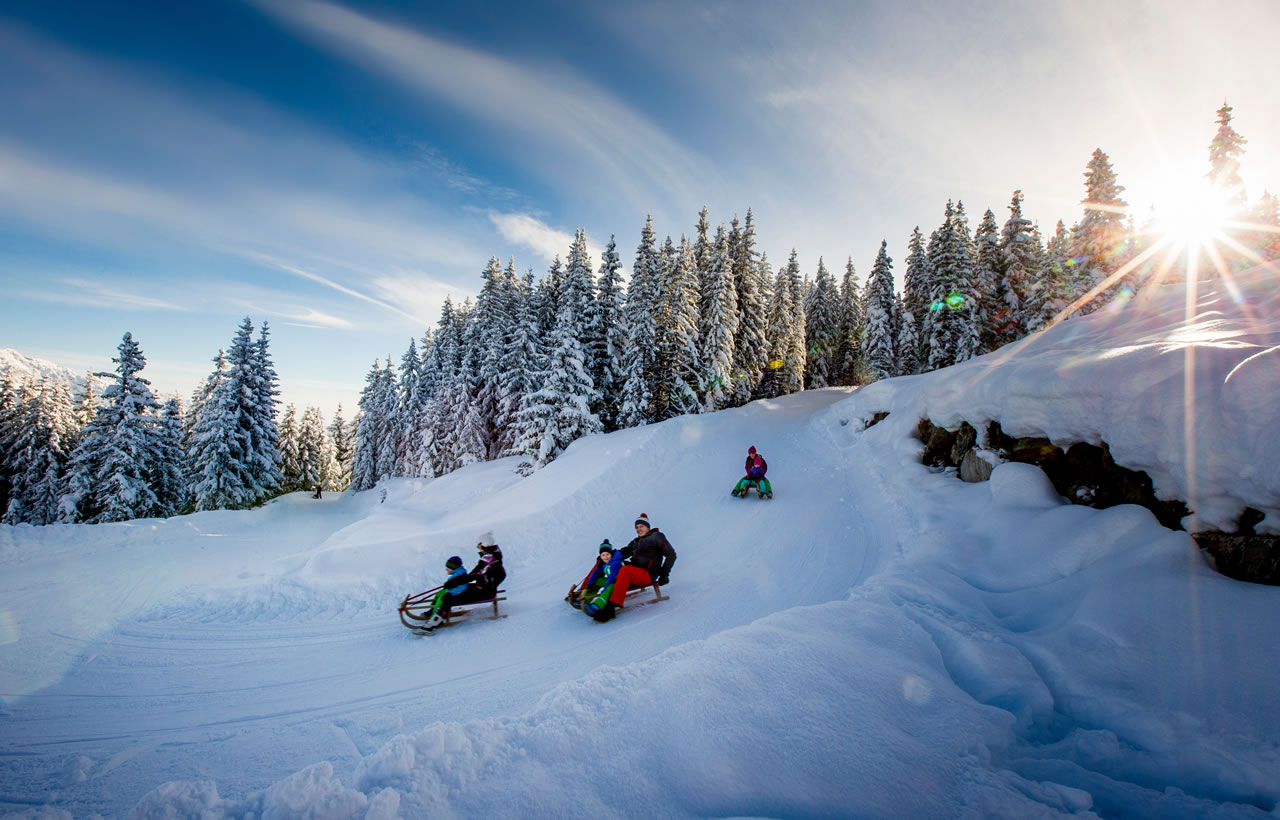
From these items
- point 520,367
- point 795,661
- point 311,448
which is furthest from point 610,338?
point 311,448

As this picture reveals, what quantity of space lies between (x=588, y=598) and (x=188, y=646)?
626 centimetres

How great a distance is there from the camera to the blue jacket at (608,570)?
7.88 metres

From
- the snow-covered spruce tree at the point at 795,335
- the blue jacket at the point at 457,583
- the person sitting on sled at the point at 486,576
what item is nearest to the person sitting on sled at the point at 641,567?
the person sitting on sled at the point at 486,576

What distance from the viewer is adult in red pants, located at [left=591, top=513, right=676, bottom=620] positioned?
25.4 feet

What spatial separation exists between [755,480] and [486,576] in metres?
7.49

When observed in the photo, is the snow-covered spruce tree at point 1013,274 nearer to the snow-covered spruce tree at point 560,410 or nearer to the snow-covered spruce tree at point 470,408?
the snow-covered spruce tree at point 560,410

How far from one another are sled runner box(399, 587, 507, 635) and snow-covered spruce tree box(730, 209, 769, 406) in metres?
26.9

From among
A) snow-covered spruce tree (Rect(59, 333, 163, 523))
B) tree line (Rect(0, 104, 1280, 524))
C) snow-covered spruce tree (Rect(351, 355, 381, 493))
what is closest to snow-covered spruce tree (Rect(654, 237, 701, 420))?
tree line (Rect(0, 104, 1280, 524))

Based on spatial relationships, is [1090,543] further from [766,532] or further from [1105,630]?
[766,532]

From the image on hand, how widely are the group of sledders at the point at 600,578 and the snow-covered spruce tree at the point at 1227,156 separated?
107 feet

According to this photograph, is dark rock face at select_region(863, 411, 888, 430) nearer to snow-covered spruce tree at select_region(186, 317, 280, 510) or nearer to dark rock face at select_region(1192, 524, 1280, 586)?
dark rock face at select_region(1192, 524, 1280, 586)

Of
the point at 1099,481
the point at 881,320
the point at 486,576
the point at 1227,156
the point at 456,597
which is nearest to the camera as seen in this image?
the point at 1099,481

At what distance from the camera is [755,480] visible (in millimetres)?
13039

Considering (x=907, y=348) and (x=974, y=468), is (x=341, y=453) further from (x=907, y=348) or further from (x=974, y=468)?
(x=974, y=468)
